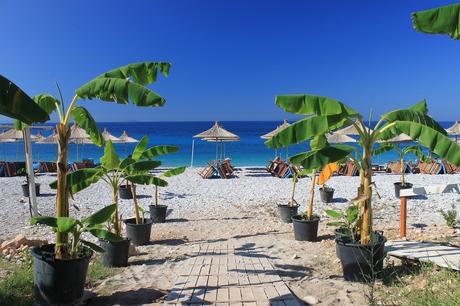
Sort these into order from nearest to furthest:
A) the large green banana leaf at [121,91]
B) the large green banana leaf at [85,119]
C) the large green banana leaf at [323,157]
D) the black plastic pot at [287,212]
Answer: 1. the large green banana leaf at [121,91]
2. the large green banana leaf at [85,119]
3. the large green banana leaf at [323,157]
4. the black plastic pot at [287,212]

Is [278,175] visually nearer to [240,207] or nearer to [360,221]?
[240,207]

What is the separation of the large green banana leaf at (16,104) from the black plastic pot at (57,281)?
1.48 metres

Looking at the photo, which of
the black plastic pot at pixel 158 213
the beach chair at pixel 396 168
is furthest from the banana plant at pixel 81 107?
the beach chair at pixel 396 168

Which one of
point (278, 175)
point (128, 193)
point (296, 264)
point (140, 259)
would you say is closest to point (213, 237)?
point (140, 259)

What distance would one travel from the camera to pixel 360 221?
17.4 feet

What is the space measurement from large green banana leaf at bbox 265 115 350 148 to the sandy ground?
164 centimetres

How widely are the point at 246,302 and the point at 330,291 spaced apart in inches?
40.2

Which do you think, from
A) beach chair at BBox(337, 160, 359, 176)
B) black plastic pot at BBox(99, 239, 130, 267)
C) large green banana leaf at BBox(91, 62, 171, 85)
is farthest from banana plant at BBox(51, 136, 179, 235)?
beach chair at BBox(337, 160, 359, 176)

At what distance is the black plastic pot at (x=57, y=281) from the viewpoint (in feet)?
13.6

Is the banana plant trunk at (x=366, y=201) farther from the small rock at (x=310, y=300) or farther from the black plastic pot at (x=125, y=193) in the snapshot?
the black plastic pot at (x=125, y=193)

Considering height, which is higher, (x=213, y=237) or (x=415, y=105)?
(x=415, y=105)

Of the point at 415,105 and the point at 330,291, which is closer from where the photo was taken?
the point at 330,291

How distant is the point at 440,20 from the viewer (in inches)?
147

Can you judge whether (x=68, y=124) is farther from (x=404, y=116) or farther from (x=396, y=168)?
(x=396, y=168)
